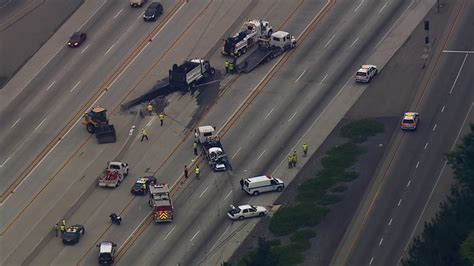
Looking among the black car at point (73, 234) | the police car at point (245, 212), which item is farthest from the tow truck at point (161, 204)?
the black car at point (73, 234)

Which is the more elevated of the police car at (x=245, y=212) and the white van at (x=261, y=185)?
the white van at (x=261, y=185)

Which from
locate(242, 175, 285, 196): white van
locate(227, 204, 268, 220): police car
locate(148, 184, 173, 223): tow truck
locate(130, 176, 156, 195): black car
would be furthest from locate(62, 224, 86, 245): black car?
locate(242, 175, 285, 196): white van

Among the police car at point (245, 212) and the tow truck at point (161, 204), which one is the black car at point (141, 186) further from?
the police car at point (245, 212)

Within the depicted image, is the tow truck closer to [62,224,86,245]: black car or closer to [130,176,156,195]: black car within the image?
[130,176,156,195]: black car

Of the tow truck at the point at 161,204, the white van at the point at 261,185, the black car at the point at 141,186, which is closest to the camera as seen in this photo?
the tow truck at the point at 161,204

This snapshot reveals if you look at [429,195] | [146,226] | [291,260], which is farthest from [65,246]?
[429,195]

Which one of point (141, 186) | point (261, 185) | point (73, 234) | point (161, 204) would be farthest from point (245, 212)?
point (73, 234)
